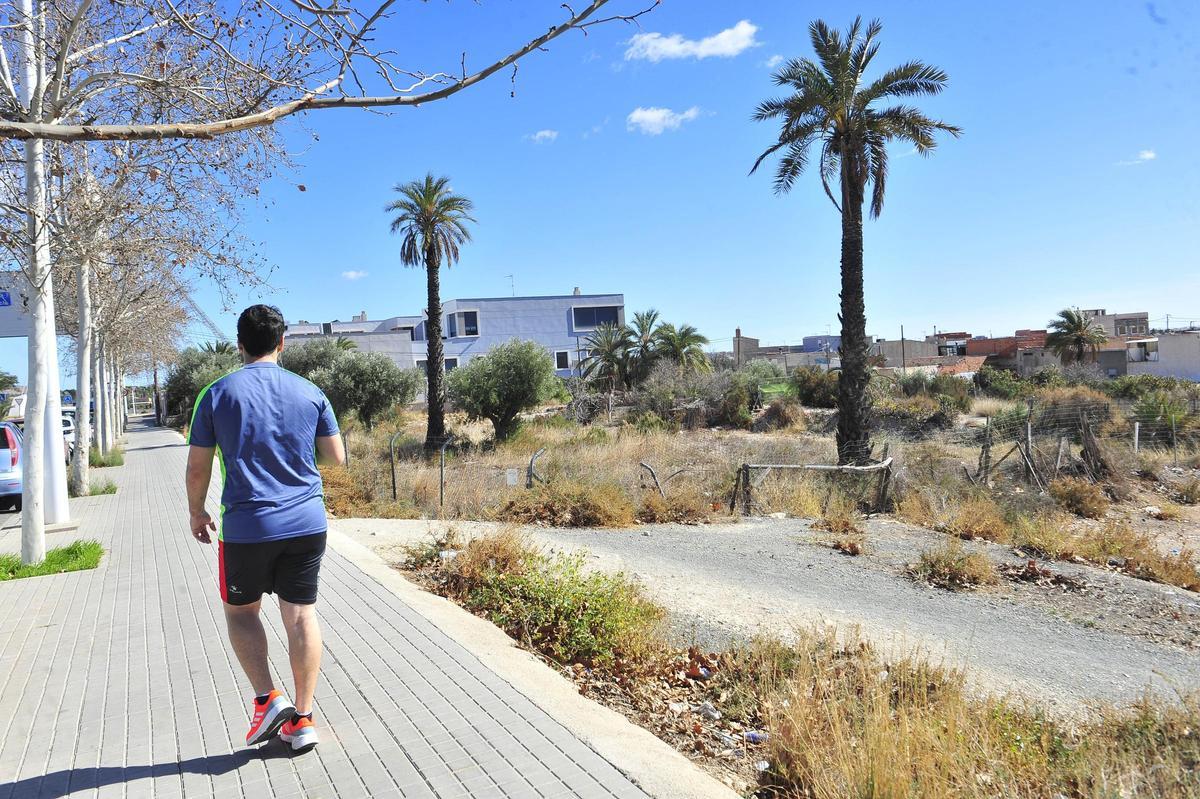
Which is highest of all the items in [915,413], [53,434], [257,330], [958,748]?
[257,330]

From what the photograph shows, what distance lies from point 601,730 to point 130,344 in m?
35.7

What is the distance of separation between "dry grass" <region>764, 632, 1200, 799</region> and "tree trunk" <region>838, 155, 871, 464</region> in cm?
1448

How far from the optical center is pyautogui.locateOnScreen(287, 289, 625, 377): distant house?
55688 mm

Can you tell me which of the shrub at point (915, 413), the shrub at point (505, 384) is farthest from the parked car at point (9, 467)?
the shrub at point (915, 413)

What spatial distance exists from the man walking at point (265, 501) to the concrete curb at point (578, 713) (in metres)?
1.21

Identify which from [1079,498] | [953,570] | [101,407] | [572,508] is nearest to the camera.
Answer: [953,570]

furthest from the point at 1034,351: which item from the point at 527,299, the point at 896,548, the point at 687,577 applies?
the point at 687,577

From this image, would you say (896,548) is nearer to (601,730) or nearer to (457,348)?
(601,730)

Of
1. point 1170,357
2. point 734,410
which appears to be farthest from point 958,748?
point 1170,357

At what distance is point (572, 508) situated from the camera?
13.5 meters

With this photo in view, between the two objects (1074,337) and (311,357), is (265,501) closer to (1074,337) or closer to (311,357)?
(311,357)

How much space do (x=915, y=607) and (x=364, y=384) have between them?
28123 millimetres

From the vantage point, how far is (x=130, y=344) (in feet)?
110

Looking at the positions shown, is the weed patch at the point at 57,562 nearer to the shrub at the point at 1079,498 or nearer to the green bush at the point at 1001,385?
the shrub at the point at 1079,498
